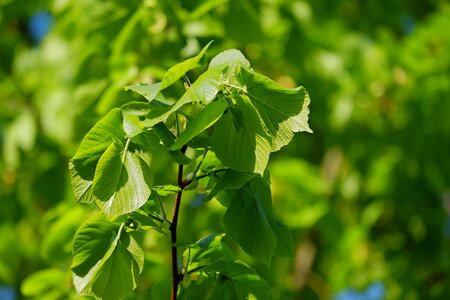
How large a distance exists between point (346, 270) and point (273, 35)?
48.2 inches

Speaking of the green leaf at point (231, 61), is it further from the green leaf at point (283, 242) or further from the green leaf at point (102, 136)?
the green leaf at point (283, 242)

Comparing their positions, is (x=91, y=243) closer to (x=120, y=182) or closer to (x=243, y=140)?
(x=120, y=182)

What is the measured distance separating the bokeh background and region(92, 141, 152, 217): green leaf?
5.91ft

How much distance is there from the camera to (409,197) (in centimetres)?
419

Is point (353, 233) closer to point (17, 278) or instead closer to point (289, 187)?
point (289, 187)

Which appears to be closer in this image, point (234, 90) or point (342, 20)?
point (234, 90)

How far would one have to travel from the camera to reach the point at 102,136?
1189 millimetres

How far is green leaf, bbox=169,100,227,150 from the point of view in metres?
1.10

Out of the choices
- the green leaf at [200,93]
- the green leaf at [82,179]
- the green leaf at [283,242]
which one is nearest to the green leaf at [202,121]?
the green leaf at [200,93]

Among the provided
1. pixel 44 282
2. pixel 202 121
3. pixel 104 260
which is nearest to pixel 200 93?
pixel 202 121

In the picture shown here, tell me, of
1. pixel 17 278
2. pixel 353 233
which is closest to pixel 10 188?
pixel 17 278

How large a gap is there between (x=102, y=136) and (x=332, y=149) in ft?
10.8

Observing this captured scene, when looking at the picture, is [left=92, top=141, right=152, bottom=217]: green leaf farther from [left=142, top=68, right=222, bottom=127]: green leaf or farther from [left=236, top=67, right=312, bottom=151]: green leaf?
[left=236, top=67, right=312, bottom=151]: green leaf

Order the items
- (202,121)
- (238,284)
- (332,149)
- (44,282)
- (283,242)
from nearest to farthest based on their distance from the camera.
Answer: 1. (202,121)
2. (238,284)
3. (283,242)
4. (44,282)
5. (332,149)
